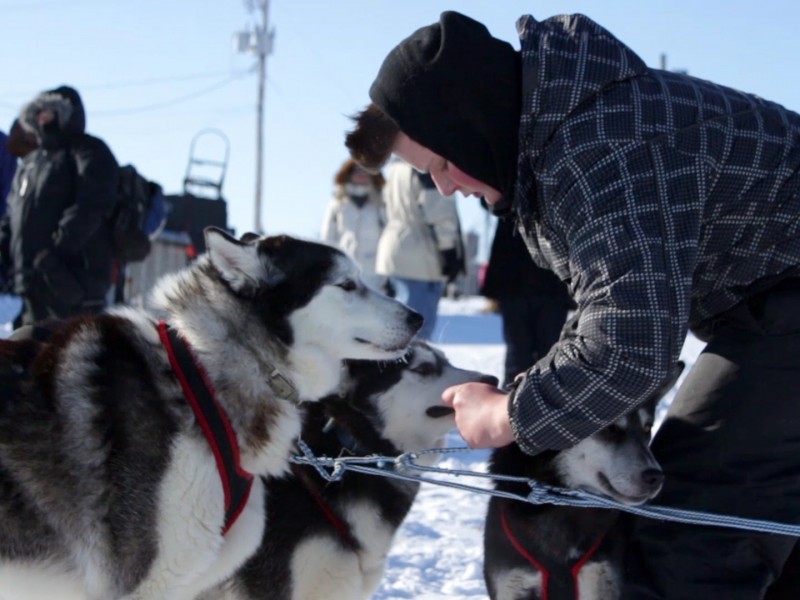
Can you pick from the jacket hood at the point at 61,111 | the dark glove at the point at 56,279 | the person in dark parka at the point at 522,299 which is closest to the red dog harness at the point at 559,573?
the person in dark parka at the point at 522,299

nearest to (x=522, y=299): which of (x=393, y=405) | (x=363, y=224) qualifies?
(x=363, y=224)

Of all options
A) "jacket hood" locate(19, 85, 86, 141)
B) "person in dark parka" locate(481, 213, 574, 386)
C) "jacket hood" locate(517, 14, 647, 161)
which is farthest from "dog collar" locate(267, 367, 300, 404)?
"jacket hood" locate(19, 85, 86, 141)

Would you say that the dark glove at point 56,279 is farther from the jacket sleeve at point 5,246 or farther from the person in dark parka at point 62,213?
the jacket sleeve at point 5,246

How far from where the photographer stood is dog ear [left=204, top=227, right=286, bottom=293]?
2.53 m

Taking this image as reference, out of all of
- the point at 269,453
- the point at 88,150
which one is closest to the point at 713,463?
the point at 269,453

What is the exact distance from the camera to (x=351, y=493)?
310cm

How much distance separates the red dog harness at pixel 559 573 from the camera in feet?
A: 8.06

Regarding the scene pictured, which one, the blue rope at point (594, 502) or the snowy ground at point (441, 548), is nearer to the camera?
the blue rope at point (594, 502)

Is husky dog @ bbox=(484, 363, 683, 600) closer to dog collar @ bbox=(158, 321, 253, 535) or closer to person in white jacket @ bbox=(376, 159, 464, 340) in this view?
dog collar @ bbox=(158, 321, 253, 535)

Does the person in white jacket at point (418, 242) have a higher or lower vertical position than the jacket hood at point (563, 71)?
lower

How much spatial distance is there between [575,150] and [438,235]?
13.4 ft

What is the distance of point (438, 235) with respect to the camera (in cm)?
583

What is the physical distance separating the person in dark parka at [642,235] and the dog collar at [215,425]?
59 centimetres

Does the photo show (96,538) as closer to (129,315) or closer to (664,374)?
(129,315)
